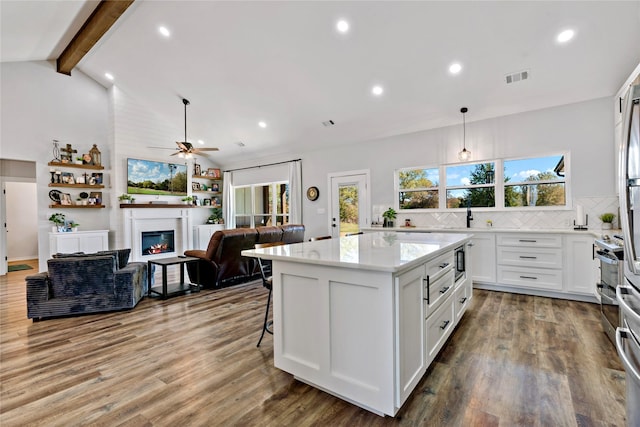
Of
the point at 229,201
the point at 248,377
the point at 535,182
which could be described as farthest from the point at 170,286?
the point at 535,182

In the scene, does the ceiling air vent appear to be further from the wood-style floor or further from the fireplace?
the fireplace

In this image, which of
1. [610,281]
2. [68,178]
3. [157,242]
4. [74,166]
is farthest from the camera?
[157,242]

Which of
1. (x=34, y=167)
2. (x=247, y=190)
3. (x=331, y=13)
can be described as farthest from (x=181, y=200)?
(x=331, y=13)

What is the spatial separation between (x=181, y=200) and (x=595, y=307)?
8515mm

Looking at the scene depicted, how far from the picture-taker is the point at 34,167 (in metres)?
6.57

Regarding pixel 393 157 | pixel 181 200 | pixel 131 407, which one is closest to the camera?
pixel 131 407

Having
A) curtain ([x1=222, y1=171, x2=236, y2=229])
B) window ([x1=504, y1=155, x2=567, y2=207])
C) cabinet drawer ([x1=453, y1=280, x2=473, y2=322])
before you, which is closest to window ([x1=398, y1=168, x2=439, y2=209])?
window ([x1=504, y1=155, x2=567, y2=207])

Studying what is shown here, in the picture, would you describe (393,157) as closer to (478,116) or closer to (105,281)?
(478,116)

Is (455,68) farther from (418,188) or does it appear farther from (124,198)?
(124,198)

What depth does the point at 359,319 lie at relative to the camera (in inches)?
69.1

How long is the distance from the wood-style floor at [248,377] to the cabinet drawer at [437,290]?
1.71ft

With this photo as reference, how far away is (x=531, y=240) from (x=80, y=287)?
5.78m

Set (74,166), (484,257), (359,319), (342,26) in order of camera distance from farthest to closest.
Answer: (74,166), (484,257), (342,26), (359,319)

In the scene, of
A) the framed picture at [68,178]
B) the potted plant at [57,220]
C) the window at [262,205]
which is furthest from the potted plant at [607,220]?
the framed picture at [68,178]
